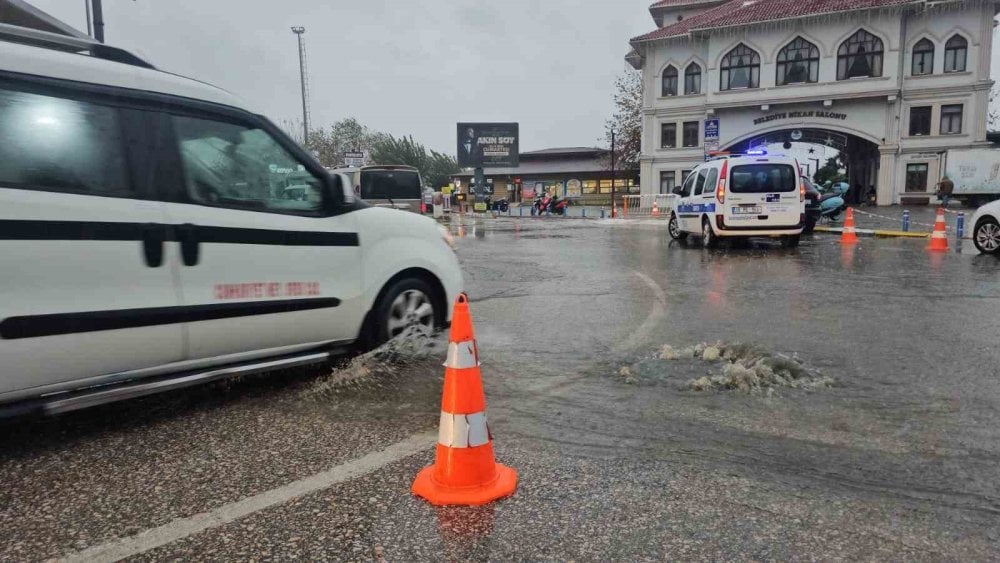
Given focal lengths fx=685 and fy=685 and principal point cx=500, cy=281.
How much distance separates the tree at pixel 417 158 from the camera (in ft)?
268

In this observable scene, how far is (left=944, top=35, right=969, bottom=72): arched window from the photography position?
116ft

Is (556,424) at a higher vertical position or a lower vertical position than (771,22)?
lower

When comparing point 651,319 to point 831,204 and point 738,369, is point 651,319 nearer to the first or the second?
point 738,369

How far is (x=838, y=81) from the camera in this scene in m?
36.8

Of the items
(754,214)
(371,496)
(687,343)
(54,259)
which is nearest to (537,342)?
(687,343)

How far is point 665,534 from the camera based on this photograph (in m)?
2.53

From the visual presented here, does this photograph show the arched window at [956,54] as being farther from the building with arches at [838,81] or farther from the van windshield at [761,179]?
the van windshield at [761,179]

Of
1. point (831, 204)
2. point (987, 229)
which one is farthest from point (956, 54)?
point (987, 229)

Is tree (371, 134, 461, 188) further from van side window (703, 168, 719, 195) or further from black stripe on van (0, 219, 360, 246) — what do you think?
black stripe on van (0, 219, 360, 246)

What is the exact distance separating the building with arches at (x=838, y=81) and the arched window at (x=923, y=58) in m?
0.06

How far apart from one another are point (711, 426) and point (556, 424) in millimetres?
814

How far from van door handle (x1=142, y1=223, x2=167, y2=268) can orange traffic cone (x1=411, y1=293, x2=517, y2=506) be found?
1689 mm

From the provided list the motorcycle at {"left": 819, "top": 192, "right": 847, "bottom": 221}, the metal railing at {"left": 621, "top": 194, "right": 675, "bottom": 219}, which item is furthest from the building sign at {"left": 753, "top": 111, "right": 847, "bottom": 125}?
the motorcycle at {"left": 819, "top": 192, "right": 847, "bottom": 221}

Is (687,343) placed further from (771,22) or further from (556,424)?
(771,22)
